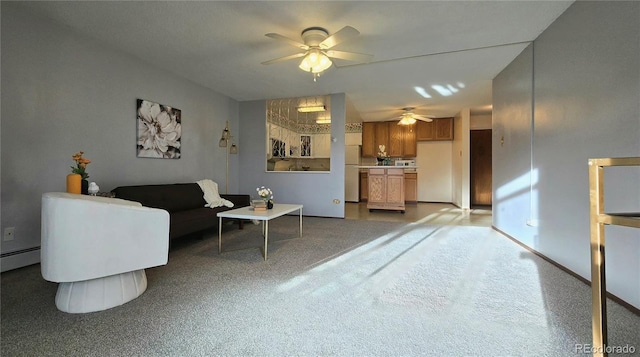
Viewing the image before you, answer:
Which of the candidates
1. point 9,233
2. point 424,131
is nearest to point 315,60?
point 9,233

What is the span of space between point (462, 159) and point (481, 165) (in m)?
1.09

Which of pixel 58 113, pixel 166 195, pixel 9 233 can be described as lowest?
pixel 9 233

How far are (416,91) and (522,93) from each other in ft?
6.67

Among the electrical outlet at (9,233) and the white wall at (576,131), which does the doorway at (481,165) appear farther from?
the electrical outlet at (9,233)

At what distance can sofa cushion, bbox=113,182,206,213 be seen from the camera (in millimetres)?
2977

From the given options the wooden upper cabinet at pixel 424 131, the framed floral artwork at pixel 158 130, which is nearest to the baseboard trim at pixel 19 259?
the framed floral artwork at pixel 158 130

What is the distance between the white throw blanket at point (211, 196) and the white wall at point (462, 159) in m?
5.58

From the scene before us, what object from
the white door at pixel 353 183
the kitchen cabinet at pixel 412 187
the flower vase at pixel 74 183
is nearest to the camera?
the flower vase at pixel 74 183

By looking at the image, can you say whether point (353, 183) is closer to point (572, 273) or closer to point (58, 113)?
point (572, 273)

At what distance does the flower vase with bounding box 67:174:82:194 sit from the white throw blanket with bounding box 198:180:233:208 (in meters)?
1.64

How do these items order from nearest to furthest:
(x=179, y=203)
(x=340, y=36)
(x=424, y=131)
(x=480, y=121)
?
(x=340, y=36) → (x=179, y=203) → (x=480, y=121) → (x=424, y=131)

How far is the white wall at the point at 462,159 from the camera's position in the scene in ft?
20.7

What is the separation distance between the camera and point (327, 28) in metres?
2.75

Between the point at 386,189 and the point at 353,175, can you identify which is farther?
Answer: the point at 353,175
